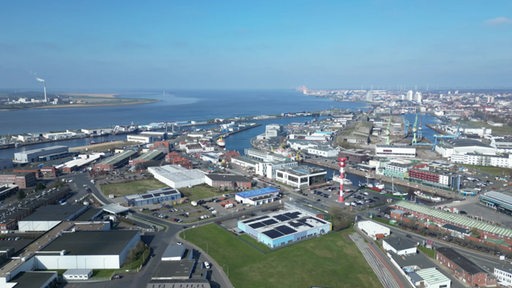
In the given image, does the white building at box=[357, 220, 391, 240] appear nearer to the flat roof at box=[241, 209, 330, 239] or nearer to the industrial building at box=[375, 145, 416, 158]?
the flat roof at box=[241, 209, 330, 239]

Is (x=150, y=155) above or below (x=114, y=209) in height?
above

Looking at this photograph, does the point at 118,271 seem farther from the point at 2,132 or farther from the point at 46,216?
the point at 2,132

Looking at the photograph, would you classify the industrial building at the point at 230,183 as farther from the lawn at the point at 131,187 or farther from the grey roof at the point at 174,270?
the grey roof at the point at 174,270

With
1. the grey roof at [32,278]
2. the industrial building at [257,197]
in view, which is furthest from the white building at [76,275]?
the industrial building at [257,197]

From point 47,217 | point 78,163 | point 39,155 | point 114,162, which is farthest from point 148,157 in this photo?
point 47,217

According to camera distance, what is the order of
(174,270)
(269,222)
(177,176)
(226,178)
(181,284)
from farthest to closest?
(177,176)
(226,178)
(269,222)
(174,270)
(181,284)

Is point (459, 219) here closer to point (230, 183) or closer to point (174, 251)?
point (174, 251)
